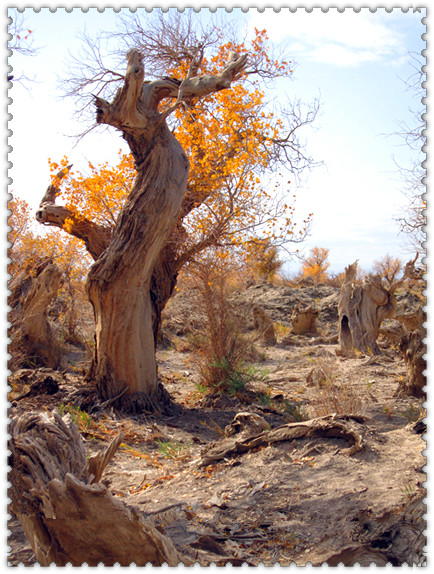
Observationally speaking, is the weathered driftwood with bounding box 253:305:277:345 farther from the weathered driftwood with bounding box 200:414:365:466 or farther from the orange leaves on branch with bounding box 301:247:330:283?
the orange leaves on branch with bounding box 301:247:330:283

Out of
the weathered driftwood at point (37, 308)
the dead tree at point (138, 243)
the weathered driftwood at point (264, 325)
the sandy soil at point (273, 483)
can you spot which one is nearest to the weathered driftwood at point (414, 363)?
the sandy soil at point (273, 483)

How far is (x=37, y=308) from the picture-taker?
9.93 m

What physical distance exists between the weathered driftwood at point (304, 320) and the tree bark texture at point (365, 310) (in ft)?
9.02

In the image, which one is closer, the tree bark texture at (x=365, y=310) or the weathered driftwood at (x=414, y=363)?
the weathered driftwood at (x=414, y=363)

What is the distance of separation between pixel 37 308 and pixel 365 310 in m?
6.69

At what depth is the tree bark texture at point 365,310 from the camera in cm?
1105

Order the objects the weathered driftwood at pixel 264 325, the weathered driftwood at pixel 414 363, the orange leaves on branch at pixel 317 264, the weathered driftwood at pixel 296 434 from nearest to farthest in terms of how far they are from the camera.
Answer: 1. the weathered driftwood at pixel 296 434
2. the weathered driftwood at pixel 414 363
3. the weathered driftwood at pixel 264 325
4. the orange leaves on branch at pixel 317 264

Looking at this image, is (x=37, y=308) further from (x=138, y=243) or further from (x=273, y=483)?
(x=273, y=483)

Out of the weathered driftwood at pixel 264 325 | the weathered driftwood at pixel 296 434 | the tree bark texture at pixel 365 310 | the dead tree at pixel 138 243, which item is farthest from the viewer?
the weathered driftwood at pixel 264 325

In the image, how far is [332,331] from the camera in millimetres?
15094

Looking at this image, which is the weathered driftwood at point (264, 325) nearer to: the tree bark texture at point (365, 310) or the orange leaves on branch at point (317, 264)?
the tree bark texture at point (365, 310)

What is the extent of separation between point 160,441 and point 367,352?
5947 millimetres

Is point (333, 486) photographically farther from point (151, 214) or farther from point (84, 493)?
point (151, 214)

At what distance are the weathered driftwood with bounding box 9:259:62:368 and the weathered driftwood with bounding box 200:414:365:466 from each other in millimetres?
5715
